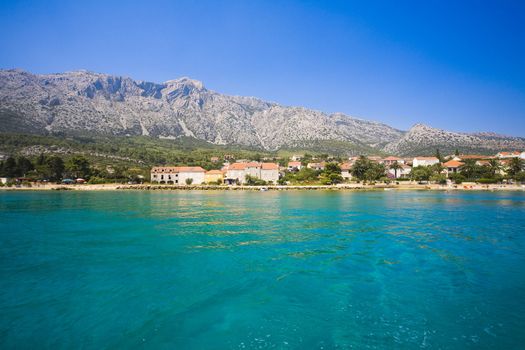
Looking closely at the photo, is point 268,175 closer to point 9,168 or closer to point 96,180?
point 96,180

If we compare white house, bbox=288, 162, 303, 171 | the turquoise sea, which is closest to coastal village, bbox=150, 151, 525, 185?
white house, bbox=288, 162, 303, 171

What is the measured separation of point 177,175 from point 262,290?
111772 mm

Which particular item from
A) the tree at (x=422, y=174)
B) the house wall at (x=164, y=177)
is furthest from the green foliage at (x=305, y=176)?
the house wall at (x=164, y=177)

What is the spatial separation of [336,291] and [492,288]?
19.6ft

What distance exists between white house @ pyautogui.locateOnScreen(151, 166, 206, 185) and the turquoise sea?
310ft

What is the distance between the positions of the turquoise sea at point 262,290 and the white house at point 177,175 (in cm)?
9434

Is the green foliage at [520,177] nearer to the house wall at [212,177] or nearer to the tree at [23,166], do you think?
the house wall at [212,177]

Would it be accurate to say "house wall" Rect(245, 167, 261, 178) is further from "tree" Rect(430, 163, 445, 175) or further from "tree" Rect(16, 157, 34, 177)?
"tree" Rect(16, 157, 34, 177)

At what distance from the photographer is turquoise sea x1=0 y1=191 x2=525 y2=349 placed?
28.6 ft

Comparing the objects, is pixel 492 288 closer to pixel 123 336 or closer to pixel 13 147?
pixel 123 336

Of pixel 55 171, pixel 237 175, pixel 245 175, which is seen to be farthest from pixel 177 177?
pixel 55 171

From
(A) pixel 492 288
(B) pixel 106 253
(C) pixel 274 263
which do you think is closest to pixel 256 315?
(C) pixel 274 263

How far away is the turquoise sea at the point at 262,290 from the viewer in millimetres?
8711

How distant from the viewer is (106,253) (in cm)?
1788
